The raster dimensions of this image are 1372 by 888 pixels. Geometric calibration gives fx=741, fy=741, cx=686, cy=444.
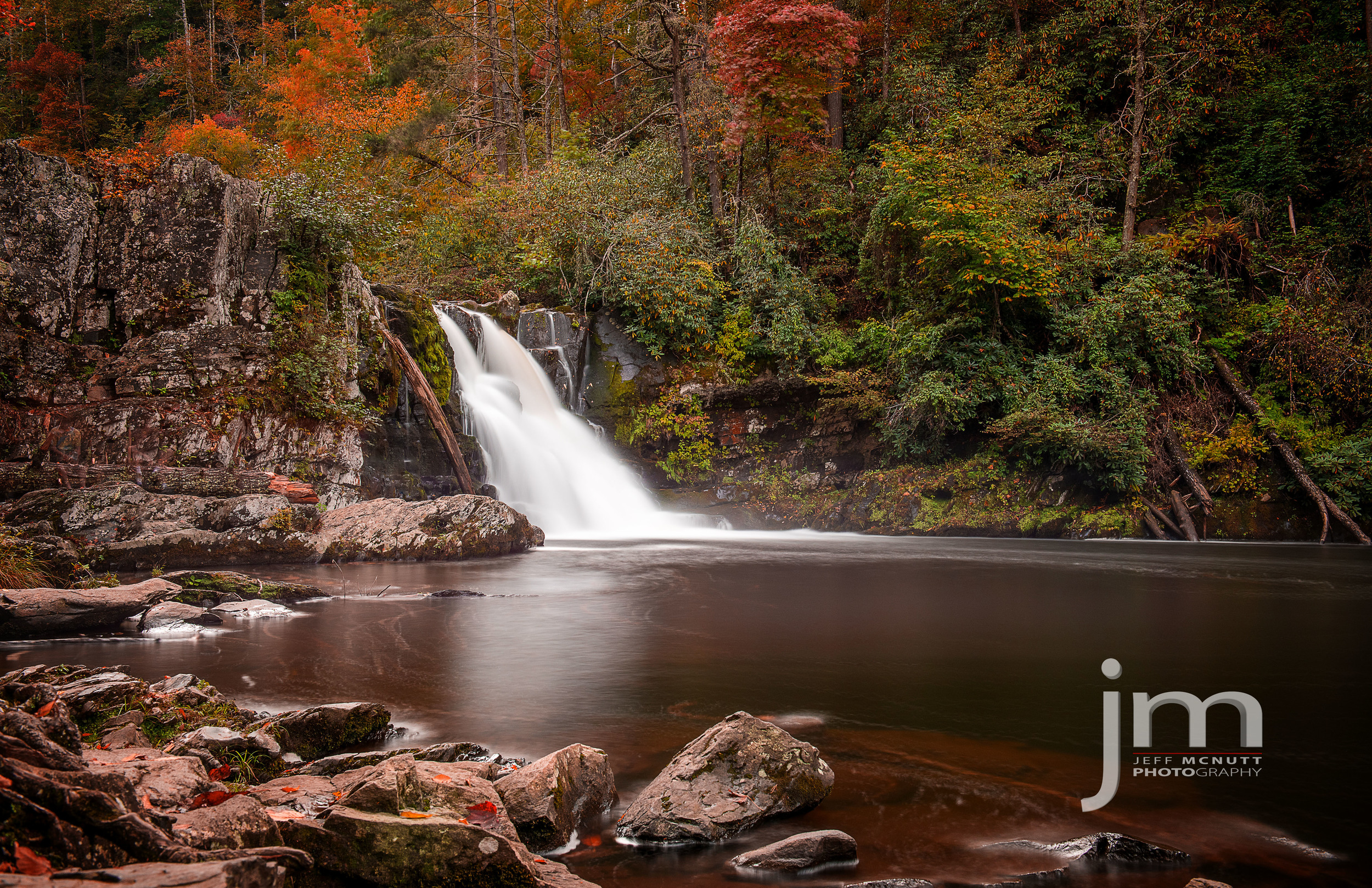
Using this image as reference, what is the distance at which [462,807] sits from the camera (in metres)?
2.94

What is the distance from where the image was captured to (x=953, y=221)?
15.8 meters

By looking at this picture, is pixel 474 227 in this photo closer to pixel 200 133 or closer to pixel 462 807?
pixel 200 133

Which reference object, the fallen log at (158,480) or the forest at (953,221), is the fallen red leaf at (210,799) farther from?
the forest at (953,221)

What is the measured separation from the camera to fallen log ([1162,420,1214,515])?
15.2 meters

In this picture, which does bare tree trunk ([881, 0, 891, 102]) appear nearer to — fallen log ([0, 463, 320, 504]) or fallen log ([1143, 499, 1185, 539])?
fallen log ([1143, 499, 1185, 539])

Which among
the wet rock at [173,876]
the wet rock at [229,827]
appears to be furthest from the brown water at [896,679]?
the wet rock at [173,876]

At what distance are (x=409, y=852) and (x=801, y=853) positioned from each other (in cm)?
148

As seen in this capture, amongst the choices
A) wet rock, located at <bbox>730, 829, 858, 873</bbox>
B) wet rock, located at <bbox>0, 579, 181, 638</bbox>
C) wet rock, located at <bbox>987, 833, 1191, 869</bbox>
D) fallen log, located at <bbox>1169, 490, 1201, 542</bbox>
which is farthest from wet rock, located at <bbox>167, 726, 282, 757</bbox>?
fallen log, located at <bbox>1169, 490, 1201, 542</bbox>

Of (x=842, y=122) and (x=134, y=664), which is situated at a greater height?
(x=842, y=122)

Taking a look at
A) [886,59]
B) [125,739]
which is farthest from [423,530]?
[886,59]

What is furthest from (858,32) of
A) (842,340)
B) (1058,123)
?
(842,340)

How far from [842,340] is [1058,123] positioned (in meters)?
8.78

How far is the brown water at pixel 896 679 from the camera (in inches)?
128

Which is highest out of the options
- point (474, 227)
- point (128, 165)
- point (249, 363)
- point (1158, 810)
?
point (474, 227)
